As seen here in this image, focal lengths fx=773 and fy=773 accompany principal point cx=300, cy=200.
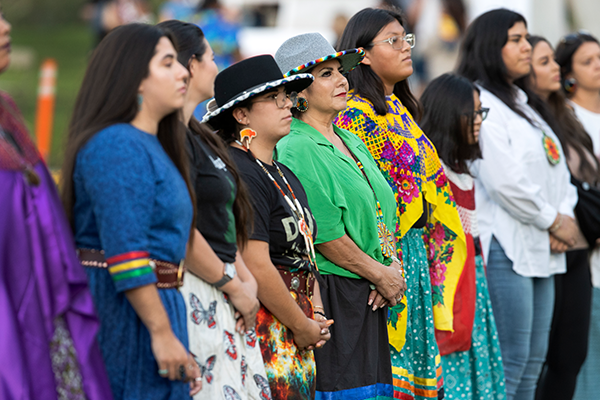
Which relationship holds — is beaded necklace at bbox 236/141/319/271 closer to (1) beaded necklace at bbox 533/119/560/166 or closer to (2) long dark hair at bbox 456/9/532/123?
(2) long dark hair at bbox 456/9/532/123

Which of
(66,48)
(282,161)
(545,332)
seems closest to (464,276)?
(545,332)

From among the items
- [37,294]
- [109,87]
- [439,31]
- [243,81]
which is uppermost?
[109,87]

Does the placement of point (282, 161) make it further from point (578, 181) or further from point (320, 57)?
point (578, 181)

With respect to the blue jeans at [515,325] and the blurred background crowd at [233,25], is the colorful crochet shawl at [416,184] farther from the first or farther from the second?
the blurred background crowd at [233,25]

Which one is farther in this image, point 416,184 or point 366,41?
point 366,41

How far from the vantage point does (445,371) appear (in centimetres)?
448

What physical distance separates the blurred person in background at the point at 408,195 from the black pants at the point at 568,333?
1282mm

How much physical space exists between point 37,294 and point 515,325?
132 inches

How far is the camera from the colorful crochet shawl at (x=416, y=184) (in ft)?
13.7

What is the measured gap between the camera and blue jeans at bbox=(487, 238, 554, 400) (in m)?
4.81

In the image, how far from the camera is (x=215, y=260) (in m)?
2.72

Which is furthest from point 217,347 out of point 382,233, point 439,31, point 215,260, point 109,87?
point 439,31

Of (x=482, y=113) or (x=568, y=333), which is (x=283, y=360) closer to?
(x=482, y=113)

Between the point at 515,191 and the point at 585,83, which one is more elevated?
the point at 585,83
